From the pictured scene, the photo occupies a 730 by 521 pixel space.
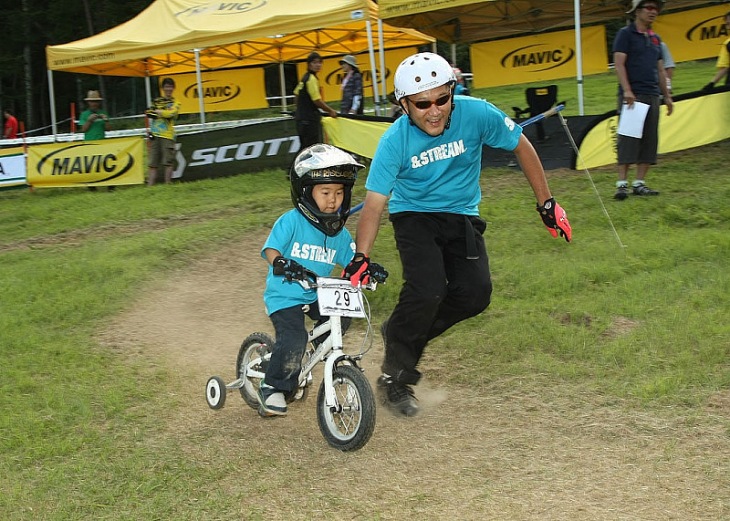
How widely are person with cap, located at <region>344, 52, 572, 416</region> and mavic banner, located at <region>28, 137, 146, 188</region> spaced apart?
1183cm

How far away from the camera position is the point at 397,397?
550 centimetres

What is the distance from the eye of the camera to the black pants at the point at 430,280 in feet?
17.1

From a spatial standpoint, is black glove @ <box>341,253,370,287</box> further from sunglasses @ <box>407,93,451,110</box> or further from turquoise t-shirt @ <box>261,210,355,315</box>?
sunglasses @ <box>407,93,451,110</box>

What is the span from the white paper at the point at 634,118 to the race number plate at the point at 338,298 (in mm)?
6353

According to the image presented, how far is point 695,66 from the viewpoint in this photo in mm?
30859

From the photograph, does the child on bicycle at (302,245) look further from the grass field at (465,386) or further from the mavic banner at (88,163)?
the mavic banner at (88,163)

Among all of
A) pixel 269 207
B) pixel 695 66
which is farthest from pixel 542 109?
pixel 695 66

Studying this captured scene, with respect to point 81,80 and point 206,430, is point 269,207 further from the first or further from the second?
point 81,80

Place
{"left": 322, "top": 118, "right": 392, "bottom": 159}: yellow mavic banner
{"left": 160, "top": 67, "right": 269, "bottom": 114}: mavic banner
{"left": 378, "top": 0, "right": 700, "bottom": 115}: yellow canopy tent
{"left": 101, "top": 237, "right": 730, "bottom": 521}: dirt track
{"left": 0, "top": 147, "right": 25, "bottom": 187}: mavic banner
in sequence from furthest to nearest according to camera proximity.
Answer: {"left": 160, "top": 67, "right": 269, "bottom": 114}: mavic banner → {"left": 378, "top": 0, "right": 700, "bottom": 115}: yellow canopy tent → {"left": 0, "top": 147, "right": 25, "bottom": 187}: mavic banner → {"left": 322, "top": 118, "right": 392, "bottom": 159}: yellow mavic banner → {"left": 101, "top": 237, "right": 730, "bottom": 521}: dirt track

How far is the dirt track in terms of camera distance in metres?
4.14

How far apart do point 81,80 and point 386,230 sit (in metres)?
34.8

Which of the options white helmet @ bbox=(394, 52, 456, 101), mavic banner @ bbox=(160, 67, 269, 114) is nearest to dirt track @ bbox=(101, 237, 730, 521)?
white helmet @ bbox=(394, 52, 456, 101)

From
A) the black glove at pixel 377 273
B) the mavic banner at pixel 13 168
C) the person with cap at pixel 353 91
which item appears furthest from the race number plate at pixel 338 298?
the mavic banner at pixel 13 168

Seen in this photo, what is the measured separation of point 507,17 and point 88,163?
1041 centimetres
